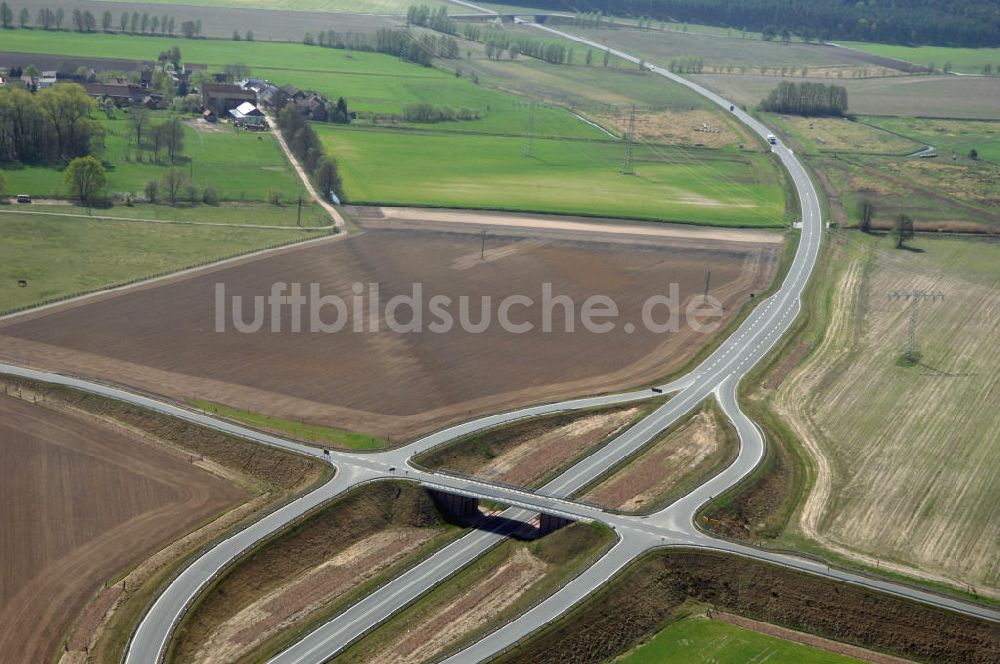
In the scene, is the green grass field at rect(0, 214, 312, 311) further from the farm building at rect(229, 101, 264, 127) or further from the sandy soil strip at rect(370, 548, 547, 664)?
the farm building at rect(229, 101, 264, 127)

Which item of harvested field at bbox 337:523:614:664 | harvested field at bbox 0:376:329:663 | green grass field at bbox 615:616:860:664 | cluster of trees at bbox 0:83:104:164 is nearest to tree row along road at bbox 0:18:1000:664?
harvested field at bbox 337:523:614:664

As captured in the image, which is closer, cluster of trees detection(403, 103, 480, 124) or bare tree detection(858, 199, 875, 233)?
bare tree detection(858, 199, 875, 233)

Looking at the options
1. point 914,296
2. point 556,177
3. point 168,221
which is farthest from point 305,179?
point 914,296

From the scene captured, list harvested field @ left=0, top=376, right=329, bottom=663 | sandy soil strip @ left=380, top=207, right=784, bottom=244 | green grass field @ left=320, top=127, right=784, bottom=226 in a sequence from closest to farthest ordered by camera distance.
→ harvested field @ left=0, top=376, right=329, bottom=663 < sandy soil strip @ left=380, top=207, right=784, bottom=244 < green grass field @ left=320, top=127, right=784, bottom=226

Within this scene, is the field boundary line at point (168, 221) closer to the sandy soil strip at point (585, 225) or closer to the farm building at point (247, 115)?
the sandy soil strip at point (585, 225)

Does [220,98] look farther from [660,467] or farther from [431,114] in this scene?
[660,467]

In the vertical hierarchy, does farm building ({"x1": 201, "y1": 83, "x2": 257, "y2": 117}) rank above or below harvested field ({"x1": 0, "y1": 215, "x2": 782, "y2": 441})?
above
